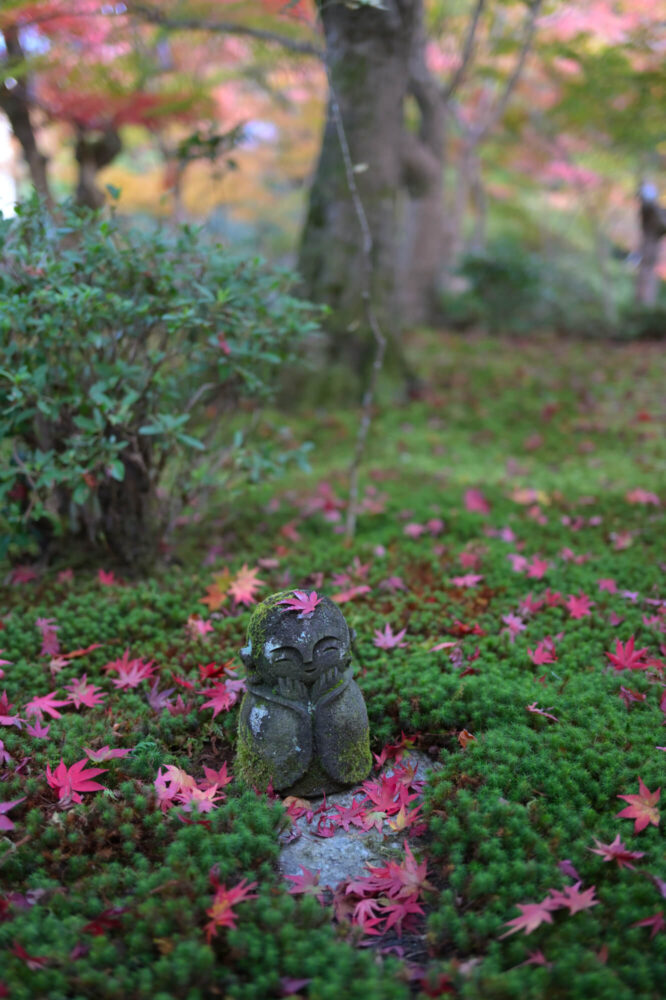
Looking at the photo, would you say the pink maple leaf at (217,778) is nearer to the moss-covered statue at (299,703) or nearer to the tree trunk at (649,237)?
the moss-covered statue at (299,703)

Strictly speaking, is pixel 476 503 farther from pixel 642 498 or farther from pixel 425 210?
pixel 425 210

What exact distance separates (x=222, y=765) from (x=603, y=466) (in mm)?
4647

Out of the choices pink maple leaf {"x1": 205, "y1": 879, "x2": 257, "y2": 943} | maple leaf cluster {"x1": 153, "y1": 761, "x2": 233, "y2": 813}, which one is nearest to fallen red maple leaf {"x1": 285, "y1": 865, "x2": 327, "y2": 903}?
pink maple leaf {"x1": 205, "y1": 879, "x2": 257, "y2": 943}

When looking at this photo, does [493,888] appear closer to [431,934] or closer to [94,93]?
[431,934]

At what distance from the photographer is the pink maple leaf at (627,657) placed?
3062mm

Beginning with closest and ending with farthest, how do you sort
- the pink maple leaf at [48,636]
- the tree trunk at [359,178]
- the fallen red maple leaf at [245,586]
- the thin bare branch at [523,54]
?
the pink maple leaf at [48,636]
the fallen red maple leaf at [245,586]
the tree trunk at [359,178]
the thin bare branch at [523,54]

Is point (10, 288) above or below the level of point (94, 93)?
below

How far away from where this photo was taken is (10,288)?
3514 millimetres

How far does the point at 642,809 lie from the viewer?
7.45ft

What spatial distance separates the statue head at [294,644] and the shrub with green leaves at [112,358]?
54.3 inches

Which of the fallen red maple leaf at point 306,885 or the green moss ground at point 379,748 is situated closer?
the green moss ground at point 379,748

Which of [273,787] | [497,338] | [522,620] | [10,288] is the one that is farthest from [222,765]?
[497,338]

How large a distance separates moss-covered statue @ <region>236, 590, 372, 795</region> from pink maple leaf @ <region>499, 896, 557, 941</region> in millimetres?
800

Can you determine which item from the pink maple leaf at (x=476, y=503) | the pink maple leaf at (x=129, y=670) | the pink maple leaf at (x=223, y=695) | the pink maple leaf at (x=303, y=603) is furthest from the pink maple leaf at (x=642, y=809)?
the pink maple leaf at (x=476, y=503)
